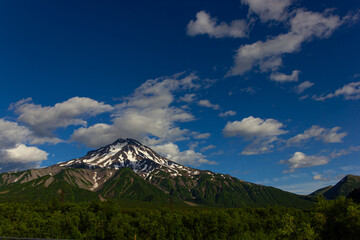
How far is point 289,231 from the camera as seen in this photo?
38.4m

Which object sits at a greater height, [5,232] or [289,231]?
[289,231]

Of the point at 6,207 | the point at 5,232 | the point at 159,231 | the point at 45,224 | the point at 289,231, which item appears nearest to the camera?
the point at 289,231

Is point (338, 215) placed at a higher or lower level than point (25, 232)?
higher

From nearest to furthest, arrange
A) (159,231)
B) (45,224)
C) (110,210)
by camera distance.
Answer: (45,224), (159,231), (110,210)

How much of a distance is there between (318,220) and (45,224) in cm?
6901

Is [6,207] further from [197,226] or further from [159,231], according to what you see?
[197,226]

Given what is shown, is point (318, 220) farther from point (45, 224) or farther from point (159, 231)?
point (45, 224)

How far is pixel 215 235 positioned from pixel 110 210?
4010cm

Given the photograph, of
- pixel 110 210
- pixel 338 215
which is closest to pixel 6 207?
pixel 110 210

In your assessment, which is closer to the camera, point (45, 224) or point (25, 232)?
point (25, 232)

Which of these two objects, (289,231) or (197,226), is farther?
(197,226)

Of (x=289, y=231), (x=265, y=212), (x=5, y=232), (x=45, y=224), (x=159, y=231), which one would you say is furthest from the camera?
(x=265, y=212)

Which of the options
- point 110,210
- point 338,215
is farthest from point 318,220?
point 110,210

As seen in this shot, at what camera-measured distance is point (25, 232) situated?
64.1 meters
